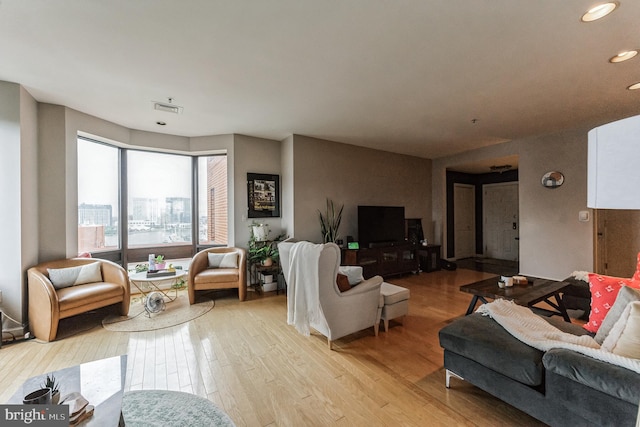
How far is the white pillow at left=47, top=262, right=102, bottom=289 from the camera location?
3.11m

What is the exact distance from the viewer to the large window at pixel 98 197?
12.9 feet

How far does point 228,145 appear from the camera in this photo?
184 inches

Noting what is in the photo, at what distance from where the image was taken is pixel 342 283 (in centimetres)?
267

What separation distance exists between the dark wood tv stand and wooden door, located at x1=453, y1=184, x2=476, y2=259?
99.9 inches

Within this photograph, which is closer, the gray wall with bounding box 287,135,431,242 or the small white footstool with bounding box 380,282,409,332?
the small white footstool with bounding box 380,282,409,332

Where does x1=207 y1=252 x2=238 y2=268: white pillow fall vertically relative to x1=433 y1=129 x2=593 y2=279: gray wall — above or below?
below

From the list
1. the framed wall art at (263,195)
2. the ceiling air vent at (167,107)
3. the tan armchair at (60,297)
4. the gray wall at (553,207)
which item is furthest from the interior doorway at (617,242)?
the tan armchair at (60,297)

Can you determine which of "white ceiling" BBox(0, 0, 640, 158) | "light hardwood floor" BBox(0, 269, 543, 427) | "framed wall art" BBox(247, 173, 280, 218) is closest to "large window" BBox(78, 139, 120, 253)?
"white ceiling" BBox(0, 0, 640, 158)

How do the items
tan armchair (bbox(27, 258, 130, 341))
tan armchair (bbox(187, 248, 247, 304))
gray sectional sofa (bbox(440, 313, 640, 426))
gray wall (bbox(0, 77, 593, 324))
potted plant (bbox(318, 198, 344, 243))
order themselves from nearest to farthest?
gray sectional sofa (bbox(440, 313, 640, 426)) → tan armchair (bbox(27, 258, 130, 341)) → gray wall (bbox(0, 77, 593, 324)) → tan armchair (bbox(187, 248, 247, 304)) → potted plant (bbox(318, 198, 344, 243))

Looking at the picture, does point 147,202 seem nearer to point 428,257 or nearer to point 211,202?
point 211,202

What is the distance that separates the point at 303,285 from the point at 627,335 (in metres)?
2.22

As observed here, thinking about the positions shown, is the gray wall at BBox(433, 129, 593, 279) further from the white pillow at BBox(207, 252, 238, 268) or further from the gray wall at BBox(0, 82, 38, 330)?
the gray wall at BBox(0, 82, 38, 330)

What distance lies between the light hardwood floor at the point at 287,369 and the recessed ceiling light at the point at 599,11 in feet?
9.24

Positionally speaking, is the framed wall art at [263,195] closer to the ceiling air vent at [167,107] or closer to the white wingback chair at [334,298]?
the ceiling air vent at [167,107]
